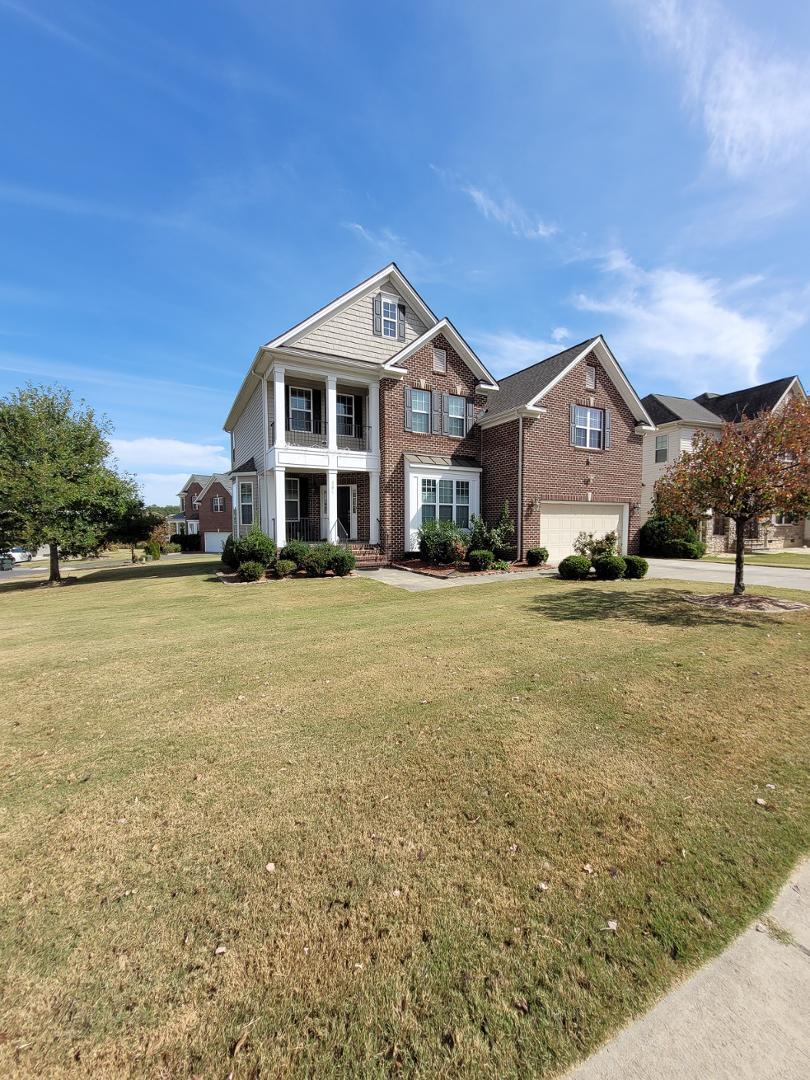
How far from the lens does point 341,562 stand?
14898 mm

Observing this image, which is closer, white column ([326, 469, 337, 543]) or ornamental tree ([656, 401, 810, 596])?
ornamental tree ([656, 401, 810, 596])

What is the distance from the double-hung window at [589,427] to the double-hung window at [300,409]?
10711mm

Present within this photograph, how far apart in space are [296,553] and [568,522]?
10.8 m

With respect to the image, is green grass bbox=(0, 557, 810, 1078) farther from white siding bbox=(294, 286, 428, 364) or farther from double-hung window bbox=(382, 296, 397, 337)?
double-hung window bbox=(382, 296, 397, 337)

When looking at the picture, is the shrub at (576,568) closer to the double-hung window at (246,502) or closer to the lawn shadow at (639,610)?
the lawn shadow at (639,610)

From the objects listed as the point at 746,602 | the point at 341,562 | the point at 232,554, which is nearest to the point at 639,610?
the point at 746,602

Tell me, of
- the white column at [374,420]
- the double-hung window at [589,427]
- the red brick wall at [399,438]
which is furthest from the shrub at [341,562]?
the double-hung window at [589,427]

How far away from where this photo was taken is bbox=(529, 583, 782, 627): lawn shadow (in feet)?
27.8

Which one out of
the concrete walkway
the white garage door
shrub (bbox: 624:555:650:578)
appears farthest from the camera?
the white garage door

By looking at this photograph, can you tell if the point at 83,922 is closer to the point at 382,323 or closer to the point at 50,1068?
the point at 50,1068

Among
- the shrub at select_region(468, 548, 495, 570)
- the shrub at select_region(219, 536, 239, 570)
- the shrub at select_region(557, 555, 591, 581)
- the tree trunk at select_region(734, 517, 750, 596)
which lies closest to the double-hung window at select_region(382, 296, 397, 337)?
the shrub at select_region(468, 548, 495, 570)

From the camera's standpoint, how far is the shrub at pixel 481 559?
15.7 metres

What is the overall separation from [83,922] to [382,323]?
759 inches

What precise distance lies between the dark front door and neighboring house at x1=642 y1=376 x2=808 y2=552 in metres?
15.5
